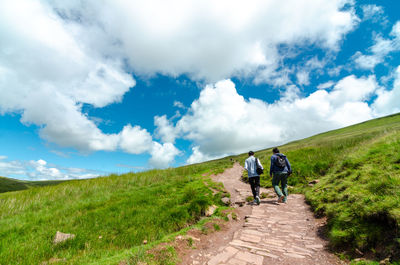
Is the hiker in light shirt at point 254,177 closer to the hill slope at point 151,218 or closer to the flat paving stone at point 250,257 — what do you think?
the hill slope at point 151,218

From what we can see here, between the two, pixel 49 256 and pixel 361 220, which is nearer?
pixel 361 220

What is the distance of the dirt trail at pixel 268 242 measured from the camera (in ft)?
15.5

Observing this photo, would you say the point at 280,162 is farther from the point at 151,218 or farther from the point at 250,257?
the point at 151,218

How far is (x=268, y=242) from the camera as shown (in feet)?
18.8

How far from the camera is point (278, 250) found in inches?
204

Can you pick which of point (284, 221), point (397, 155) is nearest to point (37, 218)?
point (284, 221)

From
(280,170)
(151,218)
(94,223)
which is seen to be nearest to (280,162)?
(280,170)

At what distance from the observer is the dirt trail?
186 inches

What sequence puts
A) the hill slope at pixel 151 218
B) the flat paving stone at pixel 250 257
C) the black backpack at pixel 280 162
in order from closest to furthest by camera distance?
the flat paving stone at pixel 250 257
the hill slope at pixel 151 218
the black backpack at pixel 280 162

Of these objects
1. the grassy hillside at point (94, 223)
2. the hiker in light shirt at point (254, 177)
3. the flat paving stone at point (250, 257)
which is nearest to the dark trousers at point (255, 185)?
the hiker in light shirt at point (254, 177)

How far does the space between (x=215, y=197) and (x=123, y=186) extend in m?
9.16

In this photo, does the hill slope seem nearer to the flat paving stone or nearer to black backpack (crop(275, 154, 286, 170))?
black backpack (crop(275, 154, 286, 170))

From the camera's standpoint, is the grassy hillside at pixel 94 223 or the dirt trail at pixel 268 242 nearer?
the dirt trail at pixel 268 242

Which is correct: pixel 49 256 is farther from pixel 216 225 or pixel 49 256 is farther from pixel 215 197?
pixel 215 197
